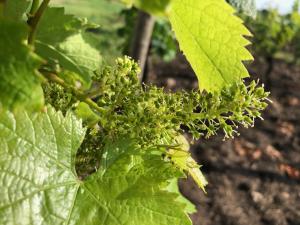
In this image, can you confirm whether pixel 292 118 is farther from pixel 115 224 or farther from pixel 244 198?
pixel 115 224

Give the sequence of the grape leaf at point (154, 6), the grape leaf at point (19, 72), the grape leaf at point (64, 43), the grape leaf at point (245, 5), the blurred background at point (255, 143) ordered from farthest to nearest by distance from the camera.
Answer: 1. the blurred background at point (255, 143)
2. the grape leaf at point (245, 5)
3. the grape leaf at point (64, 43)
4. the grape leaf at point (19, 72)
5. the grape leaf at point (154, 6)

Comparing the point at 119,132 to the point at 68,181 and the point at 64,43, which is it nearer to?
the point at 68,181

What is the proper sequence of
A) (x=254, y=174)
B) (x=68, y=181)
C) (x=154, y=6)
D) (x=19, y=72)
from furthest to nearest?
(x=254, y=174), (x=68, y=181), (x=19, y=72), (x=154, y=6)

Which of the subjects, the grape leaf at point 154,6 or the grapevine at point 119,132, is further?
the grapevine at point 119,132

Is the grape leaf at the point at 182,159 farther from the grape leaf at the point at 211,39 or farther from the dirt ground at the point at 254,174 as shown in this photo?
the dirt ground at the point at 254,174

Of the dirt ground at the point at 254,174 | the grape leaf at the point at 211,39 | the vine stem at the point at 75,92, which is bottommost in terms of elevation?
the dirt ground at the point at 254,174

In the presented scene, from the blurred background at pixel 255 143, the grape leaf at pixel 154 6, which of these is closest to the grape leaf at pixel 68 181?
the grape leaf at pixel 154 6

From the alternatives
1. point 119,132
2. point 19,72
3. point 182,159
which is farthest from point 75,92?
point 19,72

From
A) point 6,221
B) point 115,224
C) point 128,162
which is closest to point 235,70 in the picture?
point 128,162
